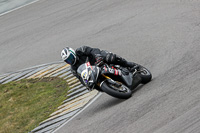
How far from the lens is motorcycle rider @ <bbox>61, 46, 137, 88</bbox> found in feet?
29.7

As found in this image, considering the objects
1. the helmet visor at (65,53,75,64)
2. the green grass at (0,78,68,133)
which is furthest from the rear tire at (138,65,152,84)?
the green grass at (0,78,68,133)

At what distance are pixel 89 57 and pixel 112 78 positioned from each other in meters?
0.82

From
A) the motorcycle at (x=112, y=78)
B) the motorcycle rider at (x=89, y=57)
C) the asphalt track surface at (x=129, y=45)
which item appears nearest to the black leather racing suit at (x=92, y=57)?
the motorcycle rider at (x=89, y=57)

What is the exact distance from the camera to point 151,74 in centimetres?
973

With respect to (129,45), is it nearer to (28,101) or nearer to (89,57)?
(89,57)

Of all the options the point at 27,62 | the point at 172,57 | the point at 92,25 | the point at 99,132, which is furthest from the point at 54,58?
the point at 99,132

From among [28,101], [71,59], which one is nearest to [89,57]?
[71,59]

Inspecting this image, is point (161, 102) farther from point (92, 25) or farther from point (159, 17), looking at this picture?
point (92, 25)

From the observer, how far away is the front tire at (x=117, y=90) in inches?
338

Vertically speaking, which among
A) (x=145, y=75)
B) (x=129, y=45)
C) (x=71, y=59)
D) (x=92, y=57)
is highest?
(x=71, y=59)

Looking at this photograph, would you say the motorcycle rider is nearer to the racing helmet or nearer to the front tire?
the racing helmet

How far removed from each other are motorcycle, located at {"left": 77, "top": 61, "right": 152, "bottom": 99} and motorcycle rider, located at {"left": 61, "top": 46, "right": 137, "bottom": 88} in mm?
133

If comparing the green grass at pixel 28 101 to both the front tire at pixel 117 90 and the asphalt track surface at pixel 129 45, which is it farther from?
the front tire at pixel 117 90

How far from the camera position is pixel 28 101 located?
1160 cm
